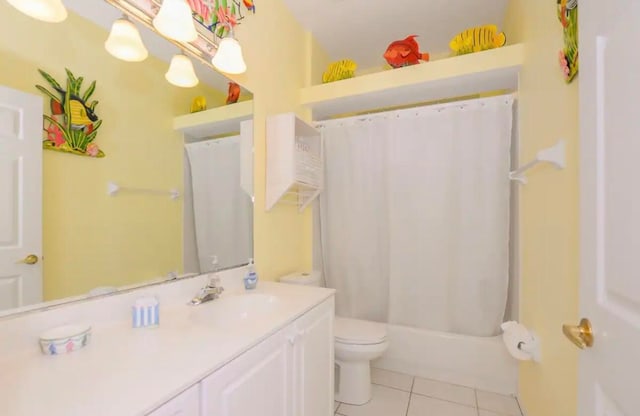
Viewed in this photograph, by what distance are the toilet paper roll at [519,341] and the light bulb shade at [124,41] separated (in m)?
2.24

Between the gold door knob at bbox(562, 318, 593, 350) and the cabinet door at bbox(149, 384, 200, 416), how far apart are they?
93cm

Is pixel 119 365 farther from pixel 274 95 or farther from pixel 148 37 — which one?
pixel 274 95

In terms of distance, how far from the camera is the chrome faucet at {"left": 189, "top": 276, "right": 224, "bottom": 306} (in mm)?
1273

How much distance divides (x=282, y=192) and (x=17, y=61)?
1.23m

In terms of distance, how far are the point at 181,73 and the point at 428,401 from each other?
7.85ft

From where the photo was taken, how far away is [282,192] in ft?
5.94

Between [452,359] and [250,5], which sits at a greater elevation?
[250,5]

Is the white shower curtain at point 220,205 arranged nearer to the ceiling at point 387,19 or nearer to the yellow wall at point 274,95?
the yellow wall at point 274,95

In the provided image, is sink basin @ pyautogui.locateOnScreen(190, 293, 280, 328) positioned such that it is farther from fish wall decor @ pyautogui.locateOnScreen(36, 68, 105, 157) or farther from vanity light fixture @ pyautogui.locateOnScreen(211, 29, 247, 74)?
vanity light fixture @ pyautogui.locateOnScreen(211, 29, 247, 74)

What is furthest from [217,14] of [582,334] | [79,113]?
[582,334]

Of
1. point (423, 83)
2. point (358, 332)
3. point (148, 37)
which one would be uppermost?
point (423, 83)

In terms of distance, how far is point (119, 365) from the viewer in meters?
0.73

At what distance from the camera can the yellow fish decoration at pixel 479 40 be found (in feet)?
5.89

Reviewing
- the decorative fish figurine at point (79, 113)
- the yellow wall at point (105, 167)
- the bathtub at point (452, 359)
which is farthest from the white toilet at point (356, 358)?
the decorative fish figurine at point (79, 113)
